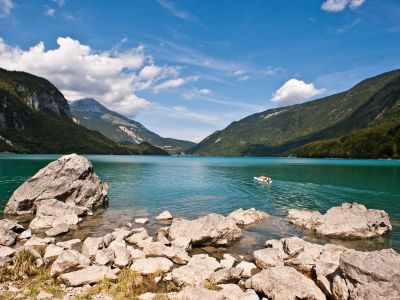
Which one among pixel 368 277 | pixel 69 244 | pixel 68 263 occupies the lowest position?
pixel 69 244

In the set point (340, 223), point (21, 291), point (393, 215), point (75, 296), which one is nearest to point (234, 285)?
point (75, 296)

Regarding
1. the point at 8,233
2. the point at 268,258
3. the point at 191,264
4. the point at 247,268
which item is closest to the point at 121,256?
the point at 191,264

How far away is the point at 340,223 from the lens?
33.5 metres

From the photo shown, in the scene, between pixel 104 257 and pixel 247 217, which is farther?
pixel 247 217

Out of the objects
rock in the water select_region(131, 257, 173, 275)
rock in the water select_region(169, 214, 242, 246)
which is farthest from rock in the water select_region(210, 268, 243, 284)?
rock in the water select_region(169, 214, 242, 246)

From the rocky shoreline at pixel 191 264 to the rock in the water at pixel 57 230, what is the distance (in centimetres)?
10

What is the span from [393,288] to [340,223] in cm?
1933

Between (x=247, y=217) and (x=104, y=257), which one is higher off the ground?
(x=104, y=257)

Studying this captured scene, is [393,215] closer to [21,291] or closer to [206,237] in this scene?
[206,237]

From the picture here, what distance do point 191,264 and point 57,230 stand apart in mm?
16825

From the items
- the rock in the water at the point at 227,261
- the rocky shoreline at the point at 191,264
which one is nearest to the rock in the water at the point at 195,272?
the rocky shoreline at the point at 191,264

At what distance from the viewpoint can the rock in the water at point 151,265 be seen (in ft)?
67.7

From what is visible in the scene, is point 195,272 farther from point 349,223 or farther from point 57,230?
point 349,223

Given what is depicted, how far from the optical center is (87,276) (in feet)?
61.2
